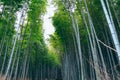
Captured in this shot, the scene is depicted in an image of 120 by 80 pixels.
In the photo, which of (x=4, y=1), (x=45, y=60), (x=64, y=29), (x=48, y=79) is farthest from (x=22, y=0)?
(x=48, y=79)

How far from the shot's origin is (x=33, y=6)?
8641 millimetres

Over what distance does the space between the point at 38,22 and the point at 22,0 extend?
10.2ft

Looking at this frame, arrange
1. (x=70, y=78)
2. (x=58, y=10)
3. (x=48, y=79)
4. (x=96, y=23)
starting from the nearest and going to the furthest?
(x=96, y=23) < (x=58, y=10) < (x=70, y=78) < (x=48, y=79)

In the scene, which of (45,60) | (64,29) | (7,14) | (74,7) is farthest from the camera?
(45,60)

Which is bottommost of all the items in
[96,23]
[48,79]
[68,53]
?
[48,79]

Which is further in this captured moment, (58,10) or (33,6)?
(58,10)

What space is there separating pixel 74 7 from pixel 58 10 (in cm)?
193

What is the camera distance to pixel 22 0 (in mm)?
6918

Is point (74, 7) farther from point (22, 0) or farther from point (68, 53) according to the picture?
point (68, 53)

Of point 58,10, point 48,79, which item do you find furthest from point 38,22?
point 48,79

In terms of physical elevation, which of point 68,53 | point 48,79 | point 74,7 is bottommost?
point 48,79

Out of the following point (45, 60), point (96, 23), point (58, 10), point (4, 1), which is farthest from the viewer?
point (45, 60)

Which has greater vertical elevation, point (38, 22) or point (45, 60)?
point (38, 22)

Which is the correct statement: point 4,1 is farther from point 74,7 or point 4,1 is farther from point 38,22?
point 38,22
